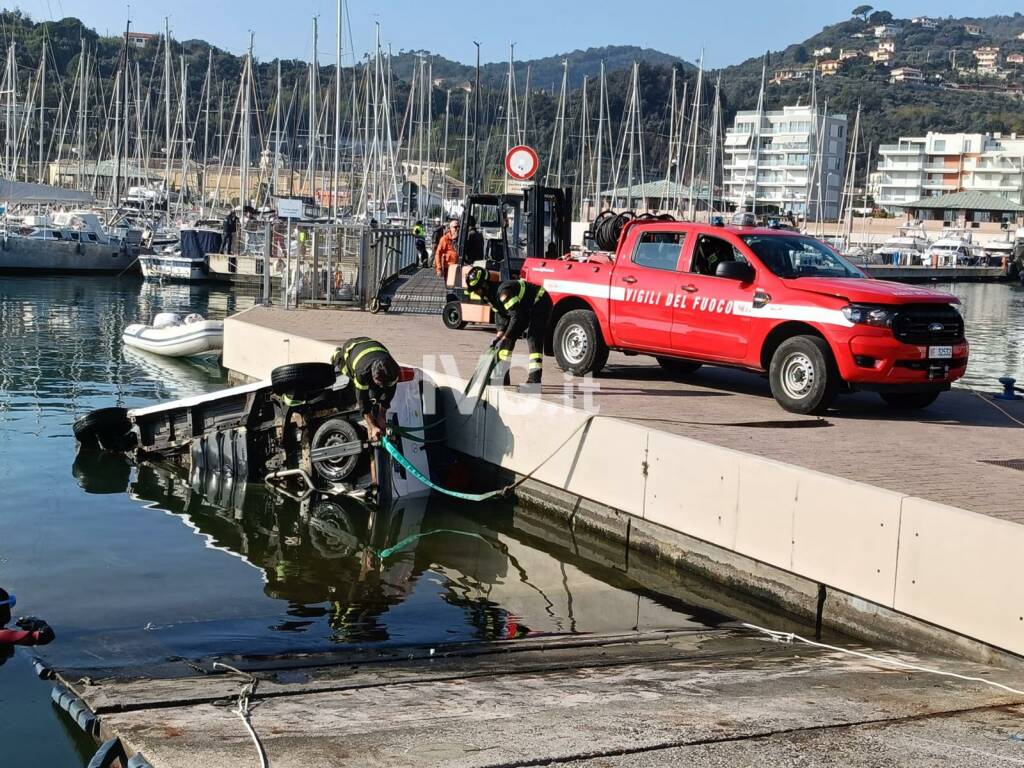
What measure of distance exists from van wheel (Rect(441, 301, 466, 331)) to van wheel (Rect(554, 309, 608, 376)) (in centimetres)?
624

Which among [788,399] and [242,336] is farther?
[242,336]

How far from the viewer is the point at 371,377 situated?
1326cm

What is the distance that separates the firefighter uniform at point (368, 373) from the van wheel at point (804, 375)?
14.3ft

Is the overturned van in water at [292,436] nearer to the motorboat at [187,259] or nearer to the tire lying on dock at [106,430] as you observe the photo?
the tire lying on dock at [106,430]

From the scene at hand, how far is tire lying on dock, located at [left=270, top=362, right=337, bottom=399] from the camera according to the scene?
1409cm

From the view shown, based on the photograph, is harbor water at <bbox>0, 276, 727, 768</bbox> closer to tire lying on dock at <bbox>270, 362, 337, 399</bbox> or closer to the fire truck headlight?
tire lying on dock at <bbox>270, 362, 337, 399</bbox>

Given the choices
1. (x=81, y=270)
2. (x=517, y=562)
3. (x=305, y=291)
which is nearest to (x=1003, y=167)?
(x=81, y=270)

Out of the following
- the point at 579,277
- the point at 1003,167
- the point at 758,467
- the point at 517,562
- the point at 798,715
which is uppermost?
the point at 1003,167

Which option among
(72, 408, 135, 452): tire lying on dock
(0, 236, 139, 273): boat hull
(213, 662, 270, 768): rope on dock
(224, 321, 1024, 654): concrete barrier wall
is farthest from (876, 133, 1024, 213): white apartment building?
(213, 662, 270, 768): rope on dock

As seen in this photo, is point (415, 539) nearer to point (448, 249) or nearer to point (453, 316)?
point (453, 316)

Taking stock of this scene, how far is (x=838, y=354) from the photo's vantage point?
13.1 meters

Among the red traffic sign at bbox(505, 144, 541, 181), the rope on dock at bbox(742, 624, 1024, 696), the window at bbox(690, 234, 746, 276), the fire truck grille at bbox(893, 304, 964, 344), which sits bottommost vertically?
the rope on dock at bbox(742, 624, 1024, 696)

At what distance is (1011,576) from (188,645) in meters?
5.88

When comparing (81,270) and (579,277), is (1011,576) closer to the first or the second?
(579,277)
